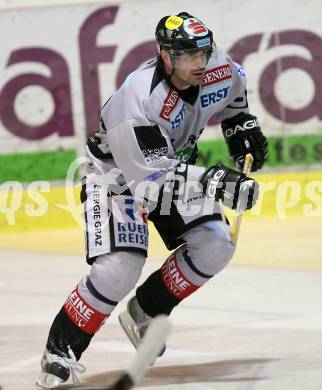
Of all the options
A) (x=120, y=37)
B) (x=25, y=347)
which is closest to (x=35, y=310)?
(x=25, y=347)

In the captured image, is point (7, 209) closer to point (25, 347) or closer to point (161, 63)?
point (25, 347)

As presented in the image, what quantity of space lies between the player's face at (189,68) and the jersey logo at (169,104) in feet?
0.19

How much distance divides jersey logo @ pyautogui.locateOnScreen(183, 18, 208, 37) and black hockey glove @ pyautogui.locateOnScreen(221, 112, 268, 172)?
64 centimetres

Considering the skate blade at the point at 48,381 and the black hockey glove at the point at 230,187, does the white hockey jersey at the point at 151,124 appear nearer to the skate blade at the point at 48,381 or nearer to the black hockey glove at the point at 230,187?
the black hockey glove at the point at 230,187

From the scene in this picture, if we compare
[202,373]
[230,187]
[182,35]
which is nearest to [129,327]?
[202,373]

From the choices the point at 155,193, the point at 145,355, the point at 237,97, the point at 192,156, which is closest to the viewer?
the point at 145,355

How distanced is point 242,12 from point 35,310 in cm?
391

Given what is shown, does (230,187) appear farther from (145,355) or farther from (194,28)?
(145,355)

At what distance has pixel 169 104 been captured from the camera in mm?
4168

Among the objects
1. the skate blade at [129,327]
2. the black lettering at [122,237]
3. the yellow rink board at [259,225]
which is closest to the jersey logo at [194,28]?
the black lettering at [122,237]

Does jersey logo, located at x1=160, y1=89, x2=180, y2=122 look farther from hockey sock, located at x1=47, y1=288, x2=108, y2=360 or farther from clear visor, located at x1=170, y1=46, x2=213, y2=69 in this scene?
hockey sock, located at x1=47, y1=288, x2=108, y2=360

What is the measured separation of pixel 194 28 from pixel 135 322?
1.13 meters

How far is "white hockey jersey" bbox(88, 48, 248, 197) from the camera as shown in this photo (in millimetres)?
4109

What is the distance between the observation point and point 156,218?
4.45 meters
